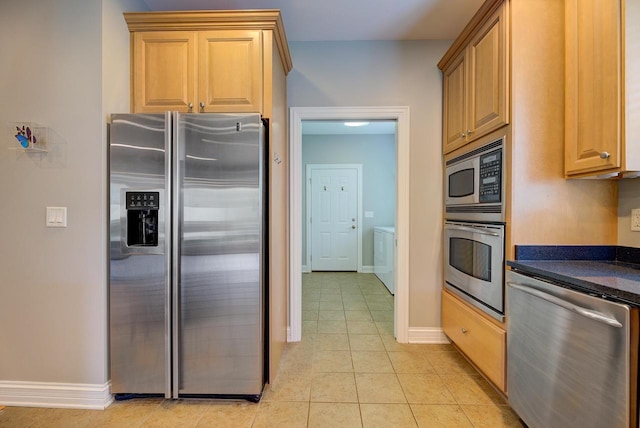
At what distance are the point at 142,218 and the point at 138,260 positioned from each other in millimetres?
249

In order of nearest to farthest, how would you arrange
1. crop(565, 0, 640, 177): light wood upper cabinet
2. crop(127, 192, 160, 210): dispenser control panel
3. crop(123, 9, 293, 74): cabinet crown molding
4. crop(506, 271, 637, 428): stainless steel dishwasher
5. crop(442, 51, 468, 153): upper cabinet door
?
crop(506, 271, 637, 428): stainless steel dishwasher, crop(565, 0, 640, 177): light wood upper cabinet, crop(127, 192, 160, 210): dispenser control panel, crop(123, 9, 293, 74): cabinet crown molding, crop(442, 51, 468, 153): upper cabinet door

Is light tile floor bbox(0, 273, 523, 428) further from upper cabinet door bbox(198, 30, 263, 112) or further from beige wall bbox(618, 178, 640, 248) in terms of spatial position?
upper cabinet door bbox(198, 30, 263, 112)

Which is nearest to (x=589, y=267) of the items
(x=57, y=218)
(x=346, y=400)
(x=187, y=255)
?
(x=346, y=400)

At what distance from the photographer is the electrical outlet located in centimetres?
146

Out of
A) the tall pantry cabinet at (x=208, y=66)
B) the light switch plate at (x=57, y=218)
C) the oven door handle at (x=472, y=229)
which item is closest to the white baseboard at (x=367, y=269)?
the oven door handle at (x=472, y=229)

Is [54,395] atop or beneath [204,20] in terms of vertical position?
beneath

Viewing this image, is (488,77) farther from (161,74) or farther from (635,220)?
(161,74)

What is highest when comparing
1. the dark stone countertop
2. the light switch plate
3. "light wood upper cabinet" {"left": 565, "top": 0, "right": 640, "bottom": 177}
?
"light wood upper cabinet" {"left": 565, "top": 0, "right": 640, "bottom": 177}

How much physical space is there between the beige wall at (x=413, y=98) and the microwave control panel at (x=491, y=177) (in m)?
0.66

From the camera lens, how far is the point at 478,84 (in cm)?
186

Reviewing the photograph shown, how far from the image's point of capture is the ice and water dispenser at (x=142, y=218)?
1673 millimetres

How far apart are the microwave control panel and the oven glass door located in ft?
0.59

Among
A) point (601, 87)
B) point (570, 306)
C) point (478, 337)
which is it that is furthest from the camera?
point (478, 337)

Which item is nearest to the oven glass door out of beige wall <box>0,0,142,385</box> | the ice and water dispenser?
the ice and water dispenser
